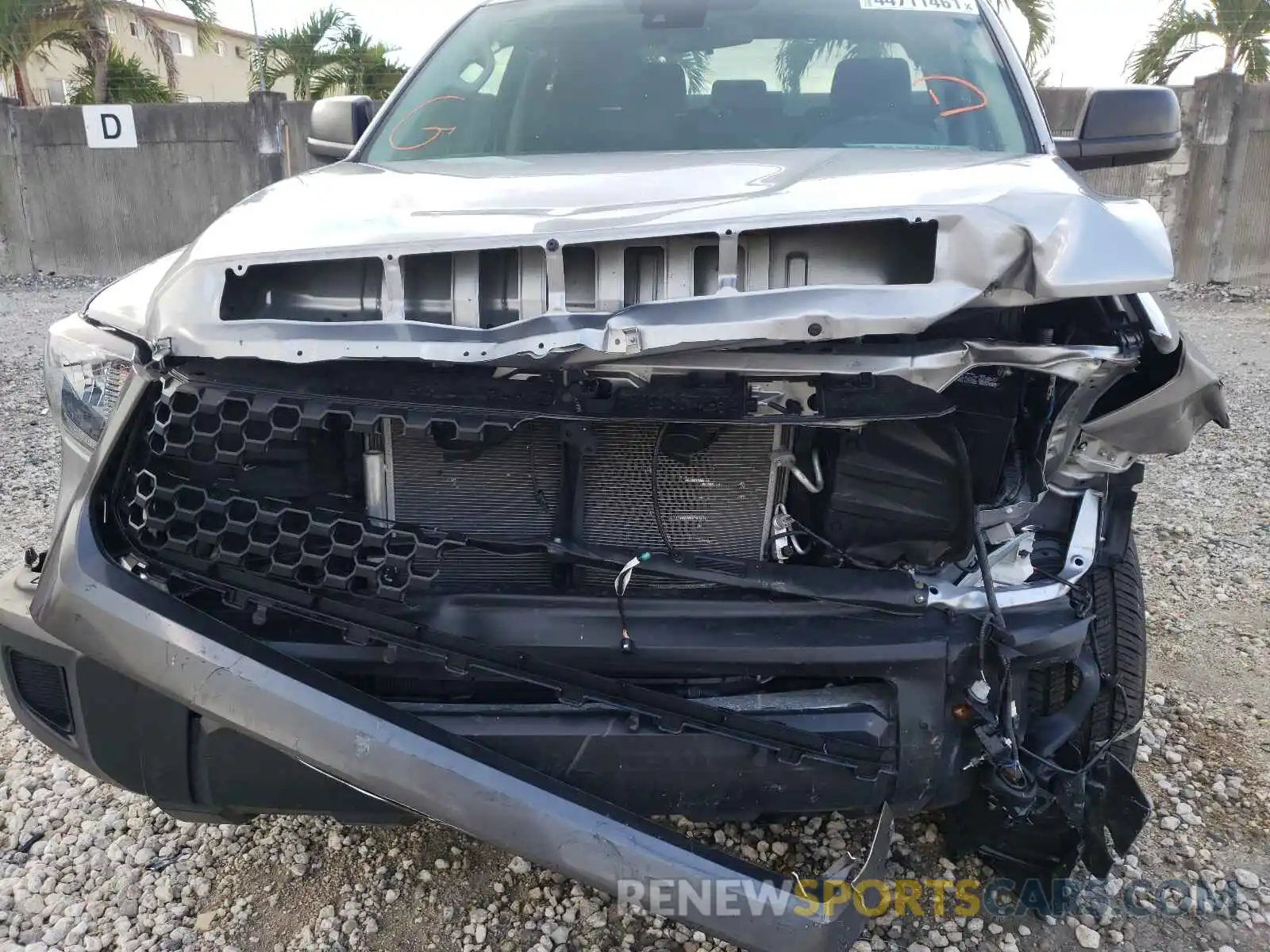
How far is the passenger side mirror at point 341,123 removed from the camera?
3.13 metres

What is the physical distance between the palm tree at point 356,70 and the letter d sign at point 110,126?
14.9 feet

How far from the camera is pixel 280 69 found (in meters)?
15.5

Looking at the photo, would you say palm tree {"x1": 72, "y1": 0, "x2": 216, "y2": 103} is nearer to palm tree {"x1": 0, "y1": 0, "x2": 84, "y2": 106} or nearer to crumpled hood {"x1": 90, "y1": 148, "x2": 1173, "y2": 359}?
palm tree {"x1": 0, "y1": 0, "x2": 84, "y2": 106}

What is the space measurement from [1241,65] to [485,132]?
44.4 feet

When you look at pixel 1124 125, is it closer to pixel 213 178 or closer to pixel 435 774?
pixel 435 774

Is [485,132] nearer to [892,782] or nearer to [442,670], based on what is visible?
[442,670]

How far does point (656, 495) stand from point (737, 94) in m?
1.52

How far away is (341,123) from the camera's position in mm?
3135

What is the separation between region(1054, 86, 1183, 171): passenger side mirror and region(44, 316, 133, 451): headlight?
8.17 feet

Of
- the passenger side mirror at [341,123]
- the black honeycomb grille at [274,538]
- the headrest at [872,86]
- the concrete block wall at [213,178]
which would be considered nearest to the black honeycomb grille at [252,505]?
the black honeycomb grille at [274,538]

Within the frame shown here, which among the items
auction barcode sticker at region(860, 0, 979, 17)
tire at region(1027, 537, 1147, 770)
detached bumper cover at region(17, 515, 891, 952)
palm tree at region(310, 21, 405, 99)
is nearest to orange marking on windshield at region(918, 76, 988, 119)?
auction barcode sticker at region(860, 0, 979, 17)

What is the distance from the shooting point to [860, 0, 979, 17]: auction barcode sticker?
9.69ft

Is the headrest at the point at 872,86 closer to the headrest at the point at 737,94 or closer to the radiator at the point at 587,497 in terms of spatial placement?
the headrest at the point at 737,94

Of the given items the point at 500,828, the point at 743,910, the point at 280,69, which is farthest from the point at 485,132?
the point at 280,69
